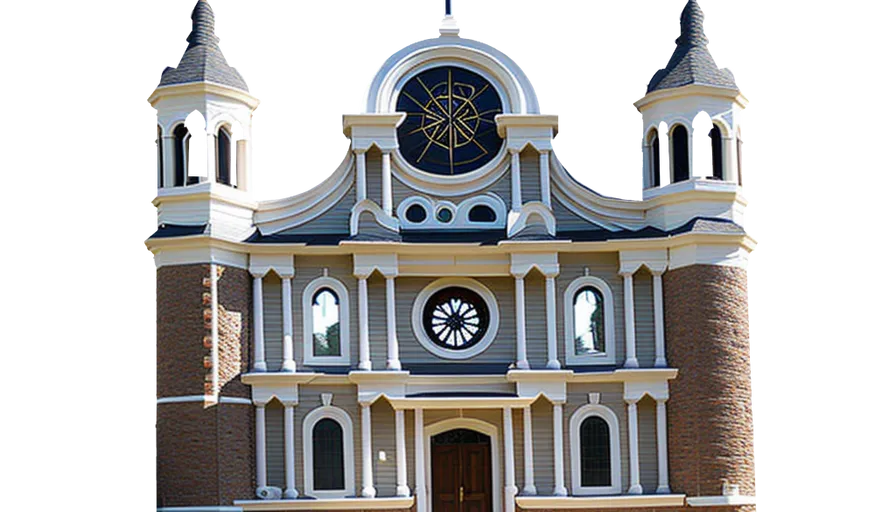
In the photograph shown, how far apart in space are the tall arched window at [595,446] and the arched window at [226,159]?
877cm

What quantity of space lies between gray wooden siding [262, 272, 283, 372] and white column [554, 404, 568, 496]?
570 cm

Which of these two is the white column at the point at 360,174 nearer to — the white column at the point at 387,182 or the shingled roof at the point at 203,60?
the white column at the point at 387,182

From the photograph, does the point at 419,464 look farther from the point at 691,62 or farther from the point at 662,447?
the point at 691,62

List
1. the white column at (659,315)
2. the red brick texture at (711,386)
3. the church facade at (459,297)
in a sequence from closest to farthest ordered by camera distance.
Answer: the red brick texture at (711,386) < the church facade at (459,297) < the white column at (659,315)

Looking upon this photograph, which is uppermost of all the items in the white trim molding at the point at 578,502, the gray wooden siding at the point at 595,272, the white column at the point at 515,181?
the white column at the point at 515,181

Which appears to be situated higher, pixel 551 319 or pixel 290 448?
pixel 551 319

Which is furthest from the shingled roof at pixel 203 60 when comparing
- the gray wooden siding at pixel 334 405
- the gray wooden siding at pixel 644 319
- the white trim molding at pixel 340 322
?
the gray wooden siding at pixel 644 319

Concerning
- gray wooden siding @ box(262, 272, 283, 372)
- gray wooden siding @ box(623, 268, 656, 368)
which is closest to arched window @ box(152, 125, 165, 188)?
gray wooden siding @ box(262, 272, 283, 372)

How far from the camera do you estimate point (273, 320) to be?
40.4m

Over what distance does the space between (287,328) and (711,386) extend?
8582mm

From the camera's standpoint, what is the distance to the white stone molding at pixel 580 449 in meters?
40.4

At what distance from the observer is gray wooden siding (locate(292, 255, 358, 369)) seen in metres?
40.4

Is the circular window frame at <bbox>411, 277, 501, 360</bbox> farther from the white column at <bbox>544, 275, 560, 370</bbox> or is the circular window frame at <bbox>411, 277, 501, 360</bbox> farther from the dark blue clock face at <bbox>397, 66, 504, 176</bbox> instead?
the dark blue clock face at <bbox>397, 66, 504, 176</bbox>

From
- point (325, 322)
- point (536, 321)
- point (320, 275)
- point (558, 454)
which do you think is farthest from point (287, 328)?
point (558, 454)
